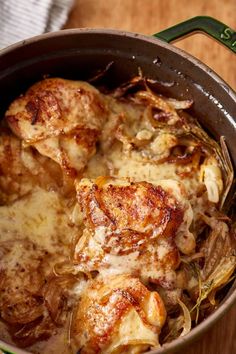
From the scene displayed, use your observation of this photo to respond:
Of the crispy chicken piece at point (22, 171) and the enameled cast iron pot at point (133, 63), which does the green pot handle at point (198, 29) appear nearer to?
the enameled cast iron pot at point (133, 63)

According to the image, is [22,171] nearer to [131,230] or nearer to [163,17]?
[131,230]

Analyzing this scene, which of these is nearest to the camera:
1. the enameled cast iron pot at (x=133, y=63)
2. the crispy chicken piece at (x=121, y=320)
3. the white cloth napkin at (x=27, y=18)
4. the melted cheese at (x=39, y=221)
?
the crispy chicken piece at (x=121, y=320)

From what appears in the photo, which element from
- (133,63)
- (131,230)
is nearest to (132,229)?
(131,230)

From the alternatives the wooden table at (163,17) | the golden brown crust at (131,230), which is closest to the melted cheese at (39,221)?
the golden brown crust at (131,230)

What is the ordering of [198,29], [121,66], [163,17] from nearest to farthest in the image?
[198,29], [121,66], [163,17]

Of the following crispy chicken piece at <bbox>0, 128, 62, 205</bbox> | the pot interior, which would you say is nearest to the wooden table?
the pot interior

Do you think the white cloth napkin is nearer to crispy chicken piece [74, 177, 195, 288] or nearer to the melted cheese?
the melted cheese
